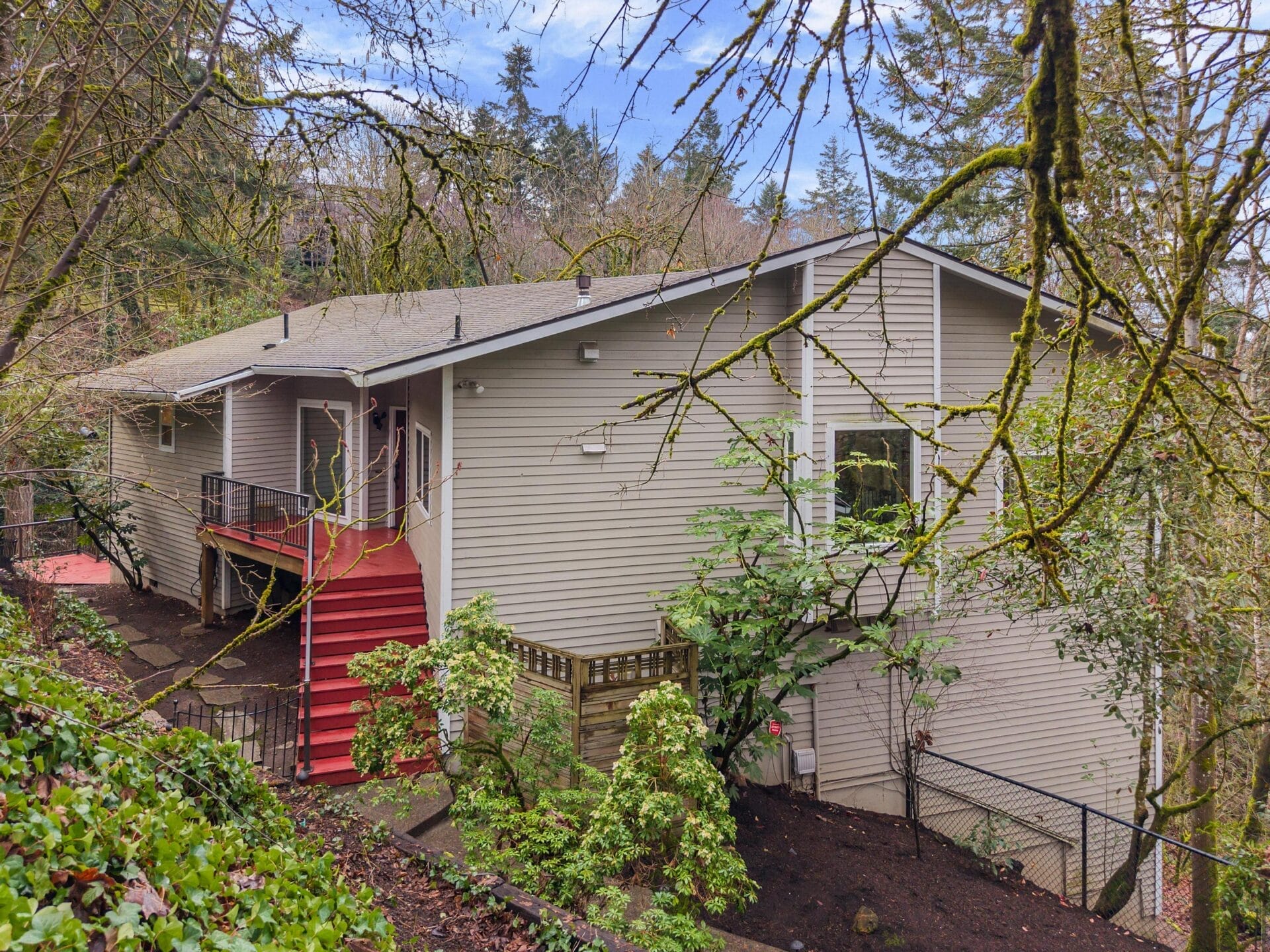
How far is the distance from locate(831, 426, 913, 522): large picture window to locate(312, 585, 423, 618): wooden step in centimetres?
520

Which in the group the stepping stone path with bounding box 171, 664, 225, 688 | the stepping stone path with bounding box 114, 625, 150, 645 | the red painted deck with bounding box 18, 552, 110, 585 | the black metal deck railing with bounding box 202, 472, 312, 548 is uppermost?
the black metal deck railing with bounding box 202, 472, 312, 548

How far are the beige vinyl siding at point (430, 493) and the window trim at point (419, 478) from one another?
0.03 m

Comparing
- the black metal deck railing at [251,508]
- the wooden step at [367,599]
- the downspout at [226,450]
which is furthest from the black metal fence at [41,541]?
the wooden step at [367,599]

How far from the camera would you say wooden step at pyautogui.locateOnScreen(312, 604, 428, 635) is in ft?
29.5

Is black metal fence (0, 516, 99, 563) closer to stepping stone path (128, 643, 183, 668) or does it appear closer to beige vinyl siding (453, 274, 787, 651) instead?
stepping stone path (128, 643, 183, 668)

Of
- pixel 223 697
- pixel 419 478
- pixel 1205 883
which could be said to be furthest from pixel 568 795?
pixel 1205 883

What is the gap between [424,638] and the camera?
29.9ft

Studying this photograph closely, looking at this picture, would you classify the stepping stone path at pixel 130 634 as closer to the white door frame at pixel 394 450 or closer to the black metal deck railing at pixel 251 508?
the black metal deck railing at pixel 251 508

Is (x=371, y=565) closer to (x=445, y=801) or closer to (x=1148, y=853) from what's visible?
(x=445, y=801)

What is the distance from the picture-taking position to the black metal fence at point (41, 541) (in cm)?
1270

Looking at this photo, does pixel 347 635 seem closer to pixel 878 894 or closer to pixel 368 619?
pixel 368 619

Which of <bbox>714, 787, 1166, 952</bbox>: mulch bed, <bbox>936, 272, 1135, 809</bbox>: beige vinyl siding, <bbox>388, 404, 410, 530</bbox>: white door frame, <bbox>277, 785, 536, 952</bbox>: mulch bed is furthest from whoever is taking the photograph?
<bbox>388, 404, 410, 530</bbox>: white door frame

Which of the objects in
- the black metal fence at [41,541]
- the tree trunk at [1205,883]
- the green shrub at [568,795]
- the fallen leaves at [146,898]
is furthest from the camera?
the black metal fence at [41,541]

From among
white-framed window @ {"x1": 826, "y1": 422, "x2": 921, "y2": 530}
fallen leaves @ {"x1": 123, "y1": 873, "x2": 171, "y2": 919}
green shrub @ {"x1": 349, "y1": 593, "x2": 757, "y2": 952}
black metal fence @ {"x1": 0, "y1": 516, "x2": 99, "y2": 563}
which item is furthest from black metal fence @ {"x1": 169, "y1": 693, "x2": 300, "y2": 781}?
white-framed window @ {"x1": 826, "y1": 422, "x2": 921, "y2": 530}
